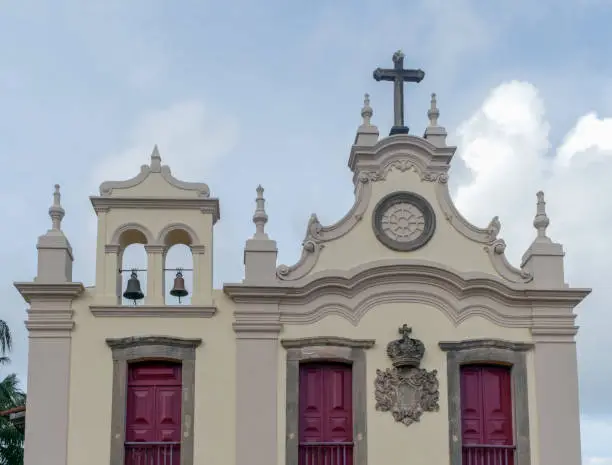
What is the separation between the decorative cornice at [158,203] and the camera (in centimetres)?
2338

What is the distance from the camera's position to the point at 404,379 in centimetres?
2269

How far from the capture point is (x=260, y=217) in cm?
2361

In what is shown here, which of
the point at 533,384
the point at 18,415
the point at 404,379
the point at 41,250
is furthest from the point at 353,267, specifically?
the point at 18,415

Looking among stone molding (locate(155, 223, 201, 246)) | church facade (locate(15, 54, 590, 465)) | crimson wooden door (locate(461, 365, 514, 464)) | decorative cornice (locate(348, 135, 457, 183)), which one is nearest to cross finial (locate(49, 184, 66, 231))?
church facade (locate(15, 54, 590, 465))

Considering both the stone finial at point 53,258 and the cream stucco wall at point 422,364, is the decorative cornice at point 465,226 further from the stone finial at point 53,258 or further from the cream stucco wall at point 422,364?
the stone finial at point 53,258

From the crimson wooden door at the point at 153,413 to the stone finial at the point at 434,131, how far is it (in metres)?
6.42

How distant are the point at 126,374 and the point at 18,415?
3.87m

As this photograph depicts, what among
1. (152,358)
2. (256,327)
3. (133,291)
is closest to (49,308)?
(133,291)

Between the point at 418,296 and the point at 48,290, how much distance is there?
21.8 feet

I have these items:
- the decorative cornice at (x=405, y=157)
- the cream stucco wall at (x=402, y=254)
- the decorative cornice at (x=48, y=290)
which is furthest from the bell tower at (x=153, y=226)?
the decorative cornice at (x=405, y=157)

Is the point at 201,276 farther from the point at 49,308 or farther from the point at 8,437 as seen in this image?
the point at 8,437

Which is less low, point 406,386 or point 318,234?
point 318,234

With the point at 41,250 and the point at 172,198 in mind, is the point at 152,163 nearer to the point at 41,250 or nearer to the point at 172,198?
the point at 172,198

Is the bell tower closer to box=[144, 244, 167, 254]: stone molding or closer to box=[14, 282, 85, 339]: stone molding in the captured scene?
box=[144, 244, 167, 254]: stone molding
